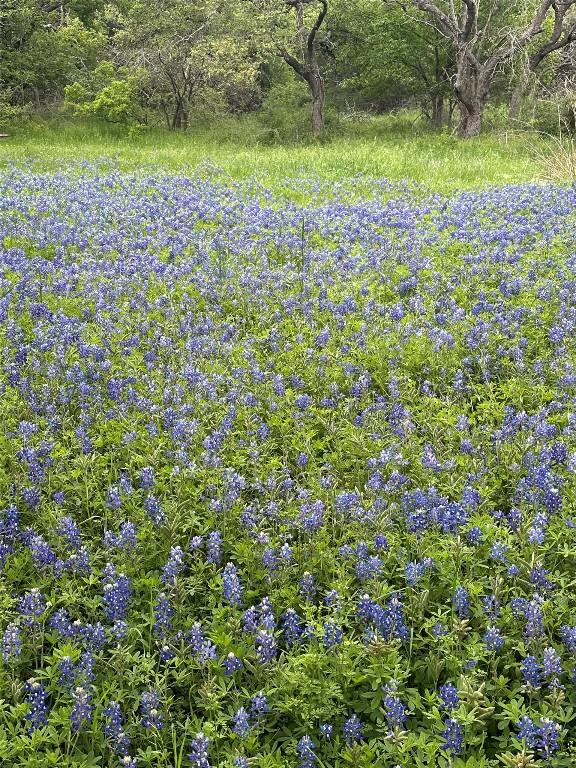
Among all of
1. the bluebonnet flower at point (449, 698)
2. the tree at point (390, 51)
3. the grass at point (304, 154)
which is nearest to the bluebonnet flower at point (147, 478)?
the bluebonnet flower at point (449, 698)

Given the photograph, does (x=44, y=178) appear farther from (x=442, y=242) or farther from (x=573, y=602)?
(x=573, y=602)

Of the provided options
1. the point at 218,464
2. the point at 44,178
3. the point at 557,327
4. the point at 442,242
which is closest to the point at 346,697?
the point at 218,464

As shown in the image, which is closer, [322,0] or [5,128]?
[322,0]

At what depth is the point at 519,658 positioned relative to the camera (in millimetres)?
2643

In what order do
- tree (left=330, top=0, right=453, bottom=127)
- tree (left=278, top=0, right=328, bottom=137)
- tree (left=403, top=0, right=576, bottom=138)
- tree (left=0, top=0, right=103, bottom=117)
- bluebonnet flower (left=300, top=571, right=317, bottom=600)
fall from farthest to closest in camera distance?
tree (left=330, top=0, right=453, bottom=127) < tree (left=0, top=0, right=103, bottom=117) < tree (left=278, top=0, right=328, bottom=137) < tree (left=403, top=0, right=576, bottom=138) < bluebonnet flower (left=300, top=571, right=317, bottom=600)

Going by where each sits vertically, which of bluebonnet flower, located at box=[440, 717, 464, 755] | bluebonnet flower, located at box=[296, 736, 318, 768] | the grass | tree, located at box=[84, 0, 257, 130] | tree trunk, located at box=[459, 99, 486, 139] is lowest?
bluebonnet flower, located at box=[296, 736, 318, 768]

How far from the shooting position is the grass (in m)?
13.5

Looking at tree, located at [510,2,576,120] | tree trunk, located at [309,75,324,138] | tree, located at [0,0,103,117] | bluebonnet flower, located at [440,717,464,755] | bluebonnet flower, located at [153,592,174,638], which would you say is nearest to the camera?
bluebonnet flower, located at [440,717,464,755]

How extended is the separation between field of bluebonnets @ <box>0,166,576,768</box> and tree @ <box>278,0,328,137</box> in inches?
651

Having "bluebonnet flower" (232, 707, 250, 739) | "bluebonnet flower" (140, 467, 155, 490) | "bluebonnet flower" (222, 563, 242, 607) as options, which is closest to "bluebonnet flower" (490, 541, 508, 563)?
"bluebonnet flower" (222, 563, 242, 607)

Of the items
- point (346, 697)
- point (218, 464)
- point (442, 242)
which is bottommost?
point (346, 697)

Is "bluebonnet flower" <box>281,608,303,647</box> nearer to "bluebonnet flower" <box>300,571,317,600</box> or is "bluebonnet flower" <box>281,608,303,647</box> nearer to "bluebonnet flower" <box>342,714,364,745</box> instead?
"bluebonnet flower" <box>300,571,317,600</box>

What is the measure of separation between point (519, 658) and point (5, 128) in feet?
75.3

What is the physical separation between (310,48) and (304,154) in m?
6.15
